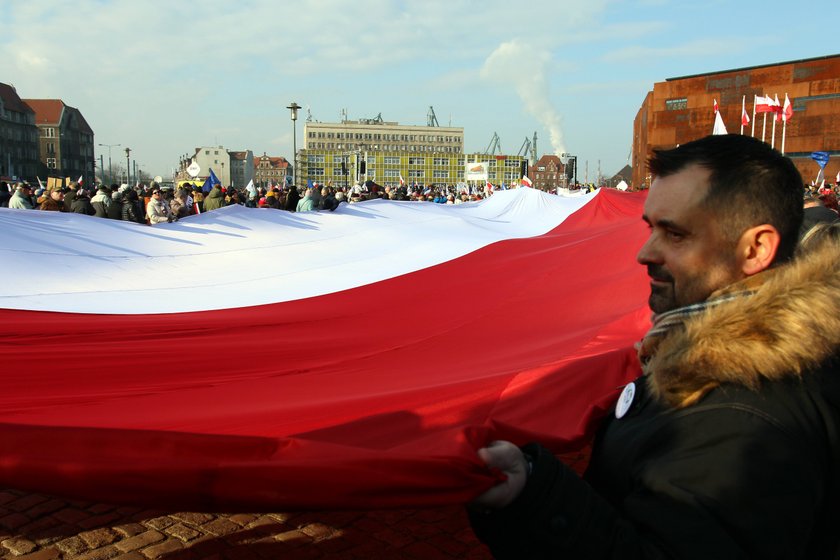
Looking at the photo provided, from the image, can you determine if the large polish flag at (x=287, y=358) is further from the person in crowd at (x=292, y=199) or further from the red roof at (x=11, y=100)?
the red roof at (x=11, y=100)

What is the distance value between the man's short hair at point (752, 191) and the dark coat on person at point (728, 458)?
0.15 m

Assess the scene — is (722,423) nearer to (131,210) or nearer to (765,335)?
(765,335)

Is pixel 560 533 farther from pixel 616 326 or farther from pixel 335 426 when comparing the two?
pixel 616 326

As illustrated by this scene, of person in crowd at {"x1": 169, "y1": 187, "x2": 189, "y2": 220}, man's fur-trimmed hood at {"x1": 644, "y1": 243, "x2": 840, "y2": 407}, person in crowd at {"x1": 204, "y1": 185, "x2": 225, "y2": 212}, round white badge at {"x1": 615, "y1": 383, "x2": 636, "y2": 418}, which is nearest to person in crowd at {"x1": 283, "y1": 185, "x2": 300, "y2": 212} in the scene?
person in crowd at {"x1": 204, "y1": 185, "x2": 225, "y2": 212}

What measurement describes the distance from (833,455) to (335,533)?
344cm

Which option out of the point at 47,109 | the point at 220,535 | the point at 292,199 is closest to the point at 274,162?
the point at 47,109

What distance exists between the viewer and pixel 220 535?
4223 millimetres

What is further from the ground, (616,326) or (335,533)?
(616,326)

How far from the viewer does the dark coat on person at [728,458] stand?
3.99ft

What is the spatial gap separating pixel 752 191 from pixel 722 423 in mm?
582

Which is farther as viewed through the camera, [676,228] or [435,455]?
[676,228]

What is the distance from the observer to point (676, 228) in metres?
1.65

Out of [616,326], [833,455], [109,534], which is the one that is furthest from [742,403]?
[109,534]

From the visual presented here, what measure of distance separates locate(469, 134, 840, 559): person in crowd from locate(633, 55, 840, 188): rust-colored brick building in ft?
183
